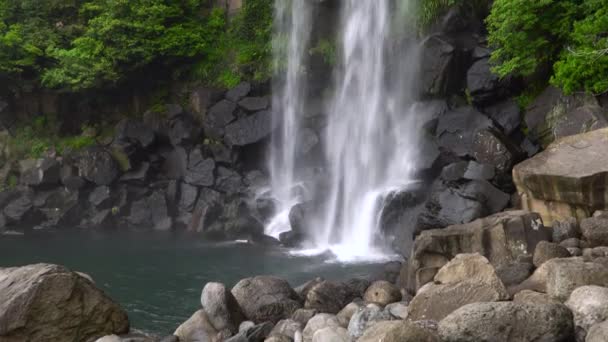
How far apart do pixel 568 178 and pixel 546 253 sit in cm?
338

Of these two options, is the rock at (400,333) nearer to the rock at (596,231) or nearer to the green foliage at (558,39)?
the rock at (596,231)

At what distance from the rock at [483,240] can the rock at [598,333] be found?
5.35 meters

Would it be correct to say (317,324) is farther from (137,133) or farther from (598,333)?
(137,133)

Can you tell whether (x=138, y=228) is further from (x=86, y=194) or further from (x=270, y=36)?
(x=270, y=36)

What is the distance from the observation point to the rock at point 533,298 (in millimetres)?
7990

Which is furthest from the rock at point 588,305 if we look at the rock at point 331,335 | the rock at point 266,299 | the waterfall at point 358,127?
the waterfall at point 358,127

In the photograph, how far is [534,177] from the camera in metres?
14.6

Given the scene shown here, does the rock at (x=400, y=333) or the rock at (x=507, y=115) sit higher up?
the rock at (x=507, y=115)

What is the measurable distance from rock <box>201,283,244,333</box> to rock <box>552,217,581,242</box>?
6.78 metres

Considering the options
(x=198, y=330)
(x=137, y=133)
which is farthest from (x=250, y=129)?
(x=198, y=330)

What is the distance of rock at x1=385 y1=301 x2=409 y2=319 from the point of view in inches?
401

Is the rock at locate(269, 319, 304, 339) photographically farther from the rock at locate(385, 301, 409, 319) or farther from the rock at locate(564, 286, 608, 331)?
the rock at locate(564, 286, 608, 331)

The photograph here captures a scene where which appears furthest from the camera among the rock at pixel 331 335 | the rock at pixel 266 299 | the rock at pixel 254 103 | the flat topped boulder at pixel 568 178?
the rock at pixel 254 103

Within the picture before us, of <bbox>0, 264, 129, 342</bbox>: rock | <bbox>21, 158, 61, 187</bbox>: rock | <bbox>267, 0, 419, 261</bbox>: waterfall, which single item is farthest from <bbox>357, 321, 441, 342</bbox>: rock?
<bbox>21, 158, 61, 187</bbox>: rock
